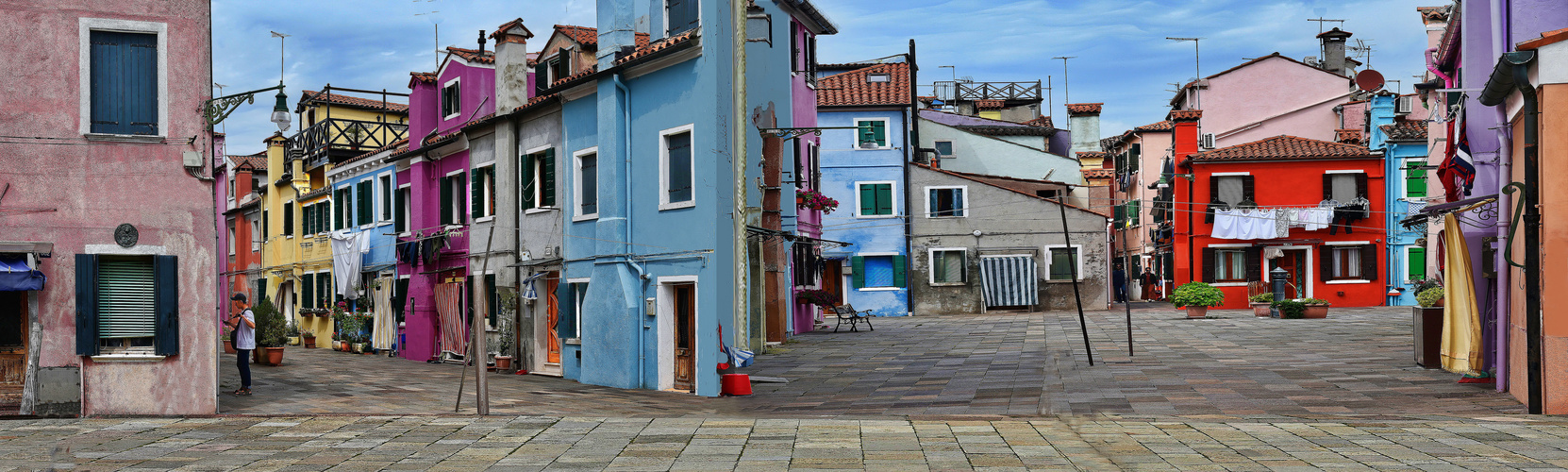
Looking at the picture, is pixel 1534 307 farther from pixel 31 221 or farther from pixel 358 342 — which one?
pixel 358 342

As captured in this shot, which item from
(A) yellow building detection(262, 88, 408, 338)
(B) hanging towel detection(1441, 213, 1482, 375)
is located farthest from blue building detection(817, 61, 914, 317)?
(B) hanging towel detection(1441, 213, 1482, 375)

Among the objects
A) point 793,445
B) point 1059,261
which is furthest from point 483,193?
point 1059,261

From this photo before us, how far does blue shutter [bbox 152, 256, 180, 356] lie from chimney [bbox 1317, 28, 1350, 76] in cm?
4345

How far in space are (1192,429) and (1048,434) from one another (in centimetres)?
135

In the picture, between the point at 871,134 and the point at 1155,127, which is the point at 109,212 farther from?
the point at 1155,127

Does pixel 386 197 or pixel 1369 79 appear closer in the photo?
pixel 1369 79

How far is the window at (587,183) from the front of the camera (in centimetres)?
1938

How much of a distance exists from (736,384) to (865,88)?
2237 cm

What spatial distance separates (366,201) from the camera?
93.5 ft

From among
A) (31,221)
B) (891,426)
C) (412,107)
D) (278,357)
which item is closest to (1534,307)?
(891,426)

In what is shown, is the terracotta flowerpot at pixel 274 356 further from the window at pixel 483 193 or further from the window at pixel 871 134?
the window at pixel 871 134

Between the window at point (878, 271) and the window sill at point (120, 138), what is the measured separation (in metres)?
25.8

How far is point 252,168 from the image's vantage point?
39625 mm

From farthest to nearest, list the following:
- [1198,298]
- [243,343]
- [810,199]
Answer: [1198,298] < [810,199] < [243,343]
